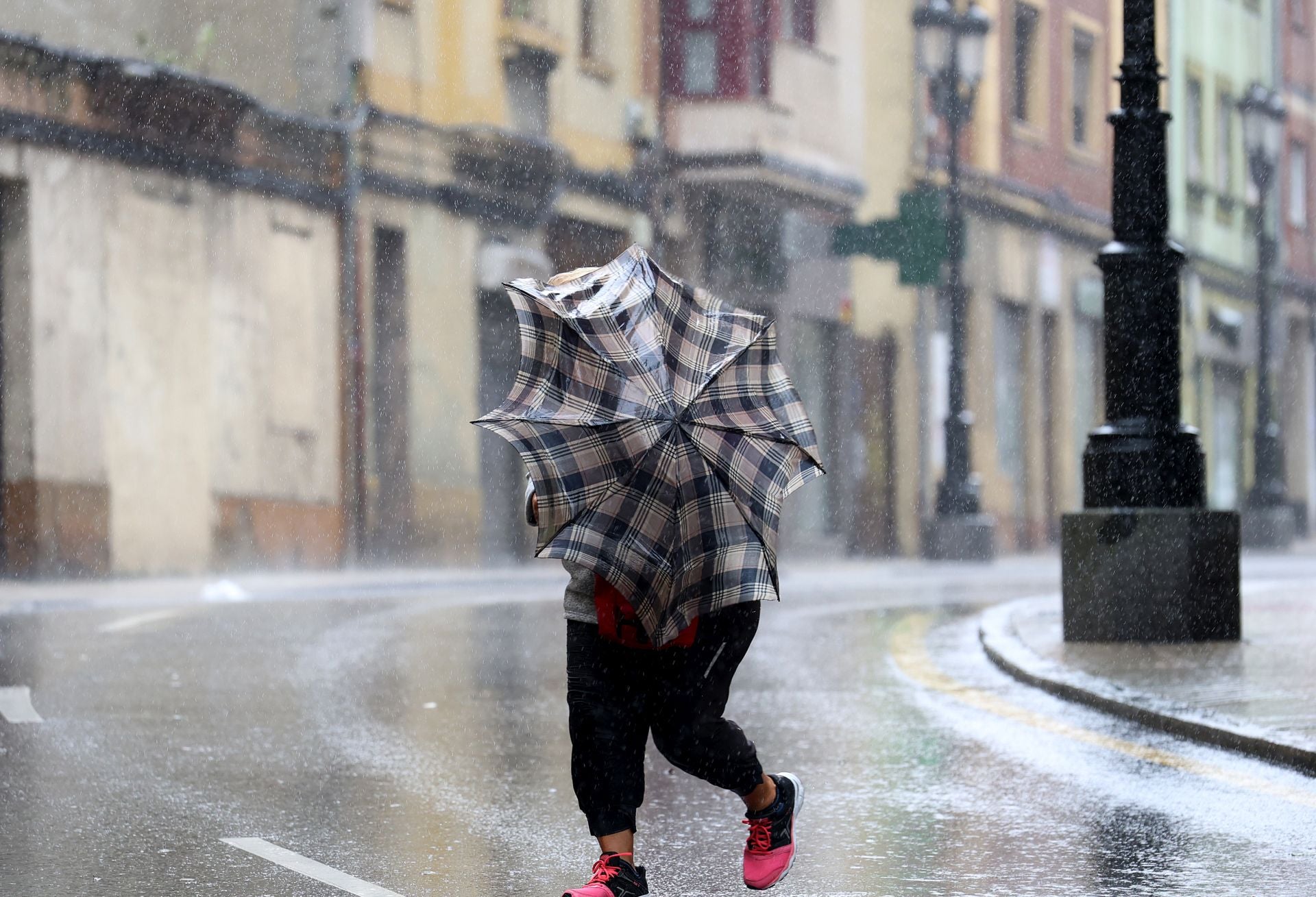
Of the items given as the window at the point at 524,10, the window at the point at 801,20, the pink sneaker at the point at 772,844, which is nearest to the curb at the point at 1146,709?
the pink sneaker at the point at 772,844

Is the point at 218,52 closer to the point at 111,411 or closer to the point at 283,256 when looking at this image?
the point at 283,256

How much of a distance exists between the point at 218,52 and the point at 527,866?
1967 cm

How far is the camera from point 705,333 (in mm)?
5707

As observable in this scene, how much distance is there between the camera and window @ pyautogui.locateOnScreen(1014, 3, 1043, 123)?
3741 cm

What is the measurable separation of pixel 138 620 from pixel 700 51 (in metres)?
15.6

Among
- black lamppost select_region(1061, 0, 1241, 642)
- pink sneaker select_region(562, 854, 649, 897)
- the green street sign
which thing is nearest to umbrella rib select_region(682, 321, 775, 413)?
pink sneaker select_region(562, 854, 649, 897)

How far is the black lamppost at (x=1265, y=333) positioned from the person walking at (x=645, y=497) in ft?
86.8

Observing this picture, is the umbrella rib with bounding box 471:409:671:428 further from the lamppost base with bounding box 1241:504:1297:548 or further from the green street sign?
the lamppost base with bounding box 1241:504:1297:548

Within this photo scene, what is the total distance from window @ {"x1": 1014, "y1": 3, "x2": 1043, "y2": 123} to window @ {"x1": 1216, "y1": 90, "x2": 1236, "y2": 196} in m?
7.08

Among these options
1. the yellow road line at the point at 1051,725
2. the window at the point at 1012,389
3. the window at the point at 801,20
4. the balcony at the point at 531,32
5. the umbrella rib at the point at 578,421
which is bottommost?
the yellow road line at the point at 1051,725

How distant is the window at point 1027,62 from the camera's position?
37406 mm

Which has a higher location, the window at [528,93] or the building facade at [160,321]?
the window at [528,93]

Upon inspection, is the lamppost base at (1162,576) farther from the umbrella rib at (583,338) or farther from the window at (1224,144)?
the window at (1224,144)

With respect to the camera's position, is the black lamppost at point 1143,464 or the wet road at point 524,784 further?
the black lamppost at point 1143,464
